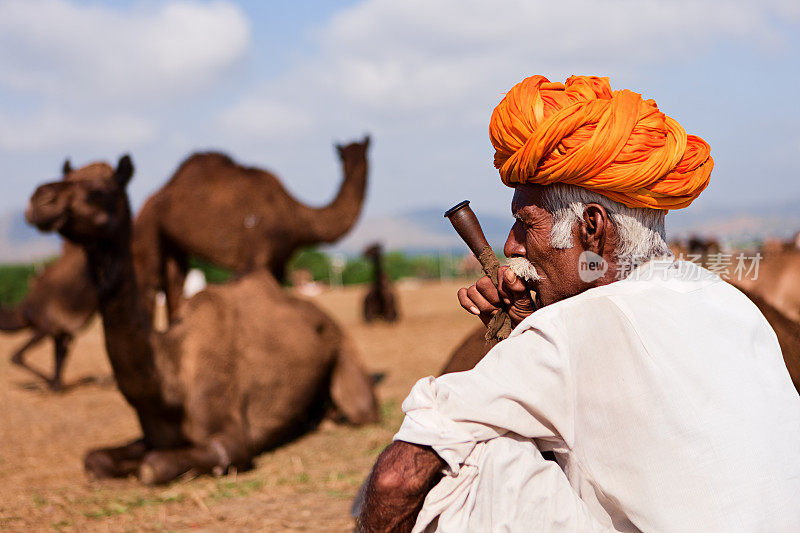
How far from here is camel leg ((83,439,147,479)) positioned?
538 cm

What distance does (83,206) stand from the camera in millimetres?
5016

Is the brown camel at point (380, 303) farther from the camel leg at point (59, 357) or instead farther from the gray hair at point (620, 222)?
the gray hair at point (620, 222)

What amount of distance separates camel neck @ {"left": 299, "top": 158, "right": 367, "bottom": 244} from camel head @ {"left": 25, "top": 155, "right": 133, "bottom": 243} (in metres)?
4.05

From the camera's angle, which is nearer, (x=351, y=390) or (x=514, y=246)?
(x=514, y=246)

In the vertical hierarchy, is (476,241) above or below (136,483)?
above

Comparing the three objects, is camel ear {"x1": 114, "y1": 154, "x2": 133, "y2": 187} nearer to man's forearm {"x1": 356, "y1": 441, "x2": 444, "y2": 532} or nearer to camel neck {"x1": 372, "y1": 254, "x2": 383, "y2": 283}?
man's forearm {"x1": 356, "y1": 441, "x2": 444, "y2": 532}

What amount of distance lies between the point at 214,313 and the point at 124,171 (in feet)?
4.70

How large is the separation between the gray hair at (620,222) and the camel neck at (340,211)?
7.25m

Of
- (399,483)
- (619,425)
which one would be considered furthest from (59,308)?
(619,425)

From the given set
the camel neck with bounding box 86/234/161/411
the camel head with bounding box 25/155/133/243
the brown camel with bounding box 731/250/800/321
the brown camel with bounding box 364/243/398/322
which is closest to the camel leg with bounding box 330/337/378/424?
the camel neck with bounding box 86/234/161/411

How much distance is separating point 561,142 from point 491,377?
0.64 metres

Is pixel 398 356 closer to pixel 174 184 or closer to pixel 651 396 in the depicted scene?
pixel 174 184

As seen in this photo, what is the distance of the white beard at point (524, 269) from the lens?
7.53ft

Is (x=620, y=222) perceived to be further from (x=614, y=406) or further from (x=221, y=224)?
(x=221, y=224)
